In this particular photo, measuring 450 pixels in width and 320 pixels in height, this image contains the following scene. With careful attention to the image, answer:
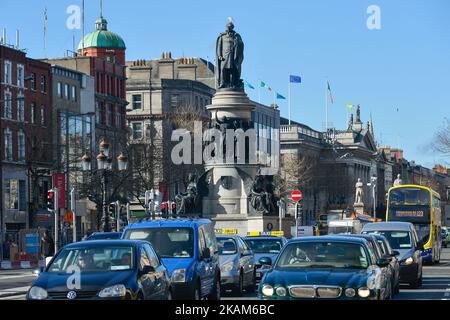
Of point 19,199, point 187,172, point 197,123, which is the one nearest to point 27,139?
point 19,199

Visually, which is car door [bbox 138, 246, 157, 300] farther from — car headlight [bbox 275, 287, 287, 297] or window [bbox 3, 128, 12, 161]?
window [bbox 3, 128, 12, 161]

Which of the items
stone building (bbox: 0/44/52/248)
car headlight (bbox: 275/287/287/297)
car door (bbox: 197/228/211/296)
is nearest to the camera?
car headlight (bbox: 275/287/287/297)

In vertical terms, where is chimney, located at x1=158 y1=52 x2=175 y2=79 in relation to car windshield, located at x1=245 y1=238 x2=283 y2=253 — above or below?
above

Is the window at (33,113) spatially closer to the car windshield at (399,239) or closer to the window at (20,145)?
the window at (20,145)

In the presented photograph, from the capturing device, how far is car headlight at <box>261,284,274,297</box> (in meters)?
21.0

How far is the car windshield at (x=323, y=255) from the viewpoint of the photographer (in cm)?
2225

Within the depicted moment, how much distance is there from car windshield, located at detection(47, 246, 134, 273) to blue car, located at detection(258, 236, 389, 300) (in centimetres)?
241

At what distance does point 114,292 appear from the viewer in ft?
64.6

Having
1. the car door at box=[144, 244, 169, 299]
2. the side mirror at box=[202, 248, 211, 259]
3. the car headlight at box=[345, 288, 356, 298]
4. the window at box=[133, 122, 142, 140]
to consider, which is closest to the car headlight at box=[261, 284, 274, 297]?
the car headlight at box=[345, 288, 356, 298]

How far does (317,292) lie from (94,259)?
388 centimetres

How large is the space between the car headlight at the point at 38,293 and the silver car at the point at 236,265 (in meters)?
12.4

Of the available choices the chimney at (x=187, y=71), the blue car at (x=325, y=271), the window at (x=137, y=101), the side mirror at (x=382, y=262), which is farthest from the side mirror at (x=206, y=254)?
the chimney at (x=187, y=71)

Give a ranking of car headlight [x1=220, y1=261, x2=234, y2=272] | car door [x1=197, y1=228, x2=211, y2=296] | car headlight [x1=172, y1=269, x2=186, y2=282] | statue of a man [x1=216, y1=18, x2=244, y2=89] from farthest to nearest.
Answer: statue of a man [x1=216, y1=18, x2=244, y2=89] → car headlight [x1=220, y1=261, x2=234, y2=272] → car door [x1=197, y1=228, x2=211, y2=296] → car headlight [x1=172, y1=269, x2=186, y2=282]
